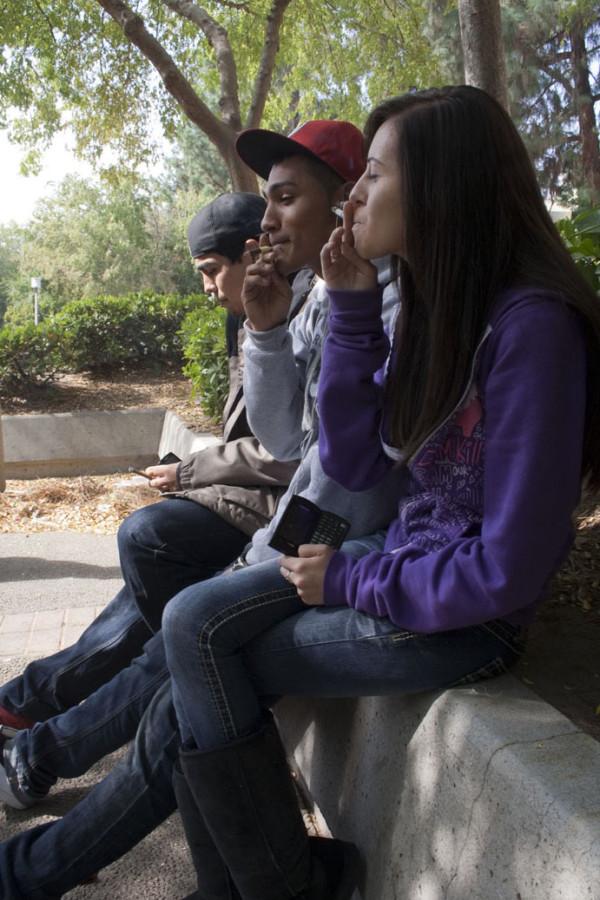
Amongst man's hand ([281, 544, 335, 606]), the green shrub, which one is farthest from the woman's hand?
the green shrub

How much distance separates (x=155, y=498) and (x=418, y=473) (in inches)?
211

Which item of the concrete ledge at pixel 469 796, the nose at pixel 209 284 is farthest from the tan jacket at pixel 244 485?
the concrete ledge at pixel 469 796

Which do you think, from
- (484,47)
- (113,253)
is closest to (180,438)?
(484,47)

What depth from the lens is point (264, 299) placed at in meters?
2.41

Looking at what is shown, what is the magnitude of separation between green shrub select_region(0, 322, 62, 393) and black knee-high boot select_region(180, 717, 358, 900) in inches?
338

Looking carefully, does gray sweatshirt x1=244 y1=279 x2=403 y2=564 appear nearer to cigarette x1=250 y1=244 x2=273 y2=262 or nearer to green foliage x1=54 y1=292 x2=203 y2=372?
cigarette x1=250 y1=244 x2=273 y2=262

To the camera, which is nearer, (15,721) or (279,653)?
(279,653)

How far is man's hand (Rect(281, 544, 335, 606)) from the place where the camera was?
6.23 feet

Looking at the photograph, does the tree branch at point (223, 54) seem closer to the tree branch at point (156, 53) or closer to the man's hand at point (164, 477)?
the tree branch at point (156, 53)

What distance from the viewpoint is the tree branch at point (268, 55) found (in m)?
9.54

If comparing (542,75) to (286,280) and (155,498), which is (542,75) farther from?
(286,280)

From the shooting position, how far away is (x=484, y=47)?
13.8ft

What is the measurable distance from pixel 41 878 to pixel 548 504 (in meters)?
1.49

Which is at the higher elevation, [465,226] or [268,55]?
[268,55]
